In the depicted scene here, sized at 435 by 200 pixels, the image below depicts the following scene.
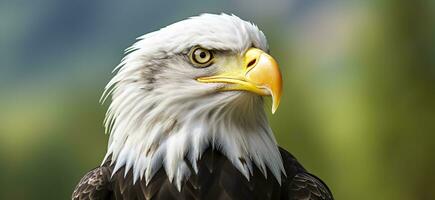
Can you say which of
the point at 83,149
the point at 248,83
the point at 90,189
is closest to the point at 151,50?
the point at 248,83

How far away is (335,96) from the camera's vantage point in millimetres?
4902

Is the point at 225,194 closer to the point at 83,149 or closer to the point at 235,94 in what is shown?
the point at 235,94

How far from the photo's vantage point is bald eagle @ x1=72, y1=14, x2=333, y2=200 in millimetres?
2076

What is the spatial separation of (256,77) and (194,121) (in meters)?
0.25

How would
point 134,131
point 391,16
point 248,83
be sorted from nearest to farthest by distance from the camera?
point 248,83 → point 134,131 → point 391,16

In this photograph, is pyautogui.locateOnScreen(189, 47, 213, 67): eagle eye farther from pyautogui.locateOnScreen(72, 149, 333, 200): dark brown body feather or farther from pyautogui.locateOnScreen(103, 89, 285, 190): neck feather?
pyautogui.locateOnScreen(72, 149, 333, 200): dark brown body feather

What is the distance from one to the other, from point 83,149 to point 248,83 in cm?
295

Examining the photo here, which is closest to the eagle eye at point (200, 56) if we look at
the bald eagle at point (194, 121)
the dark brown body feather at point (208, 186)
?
the bald eagle at point (194, 121)

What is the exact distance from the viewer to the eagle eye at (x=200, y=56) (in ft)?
6.83

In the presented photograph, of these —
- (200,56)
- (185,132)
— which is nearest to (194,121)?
(185,132)

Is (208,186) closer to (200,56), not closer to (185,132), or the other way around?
(185,132)

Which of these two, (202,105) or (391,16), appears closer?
(202,105)

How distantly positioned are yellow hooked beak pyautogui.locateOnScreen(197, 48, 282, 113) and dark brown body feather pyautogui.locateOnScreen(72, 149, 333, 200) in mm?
233

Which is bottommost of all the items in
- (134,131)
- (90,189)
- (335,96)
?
(335,96)
